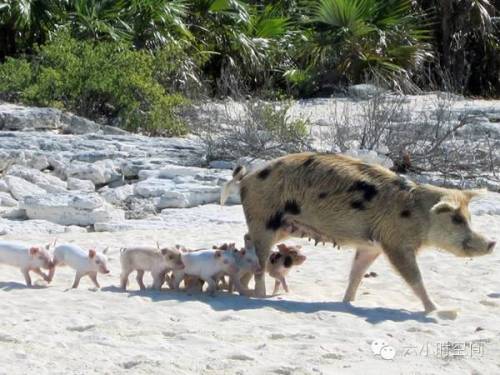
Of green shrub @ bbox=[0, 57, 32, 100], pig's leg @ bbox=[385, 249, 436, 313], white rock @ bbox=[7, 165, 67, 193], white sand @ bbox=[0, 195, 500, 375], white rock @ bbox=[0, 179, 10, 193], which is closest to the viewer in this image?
white sand @ bbox=[0, 195, 500, 375]

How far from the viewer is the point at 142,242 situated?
36.6ft

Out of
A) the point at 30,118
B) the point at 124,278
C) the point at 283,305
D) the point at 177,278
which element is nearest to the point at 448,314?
the point at 283,305

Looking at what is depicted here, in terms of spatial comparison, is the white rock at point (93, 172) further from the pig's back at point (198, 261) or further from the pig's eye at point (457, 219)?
the pig's eye at point (457, 219)

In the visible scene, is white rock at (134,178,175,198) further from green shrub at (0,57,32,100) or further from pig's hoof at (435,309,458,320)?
green shrub at (0,57,32,100)

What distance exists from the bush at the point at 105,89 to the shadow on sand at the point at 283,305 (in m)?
10.4

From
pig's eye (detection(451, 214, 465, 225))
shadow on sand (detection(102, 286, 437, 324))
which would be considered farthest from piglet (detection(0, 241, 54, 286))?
pig's eye (detection(451, 214, 465, 225))

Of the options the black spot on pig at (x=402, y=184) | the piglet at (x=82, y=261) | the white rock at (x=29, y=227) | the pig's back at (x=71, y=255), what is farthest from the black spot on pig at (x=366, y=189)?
the white rock at (x=29, y=227)

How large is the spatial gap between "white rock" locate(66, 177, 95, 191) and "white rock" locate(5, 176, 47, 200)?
44 centimetres

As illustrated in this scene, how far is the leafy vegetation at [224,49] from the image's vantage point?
778 inches

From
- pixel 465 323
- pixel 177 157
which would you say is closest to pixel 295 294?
pixel 465 323

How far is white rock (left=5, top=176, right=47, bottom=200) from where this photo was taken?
13.5m

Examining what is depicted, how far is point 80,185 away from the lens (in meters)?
14.1

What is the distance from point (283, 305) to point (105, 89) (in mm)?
11579

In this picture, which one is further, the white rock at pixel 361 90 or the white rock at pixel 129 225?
the white rock at pixel 361 90
